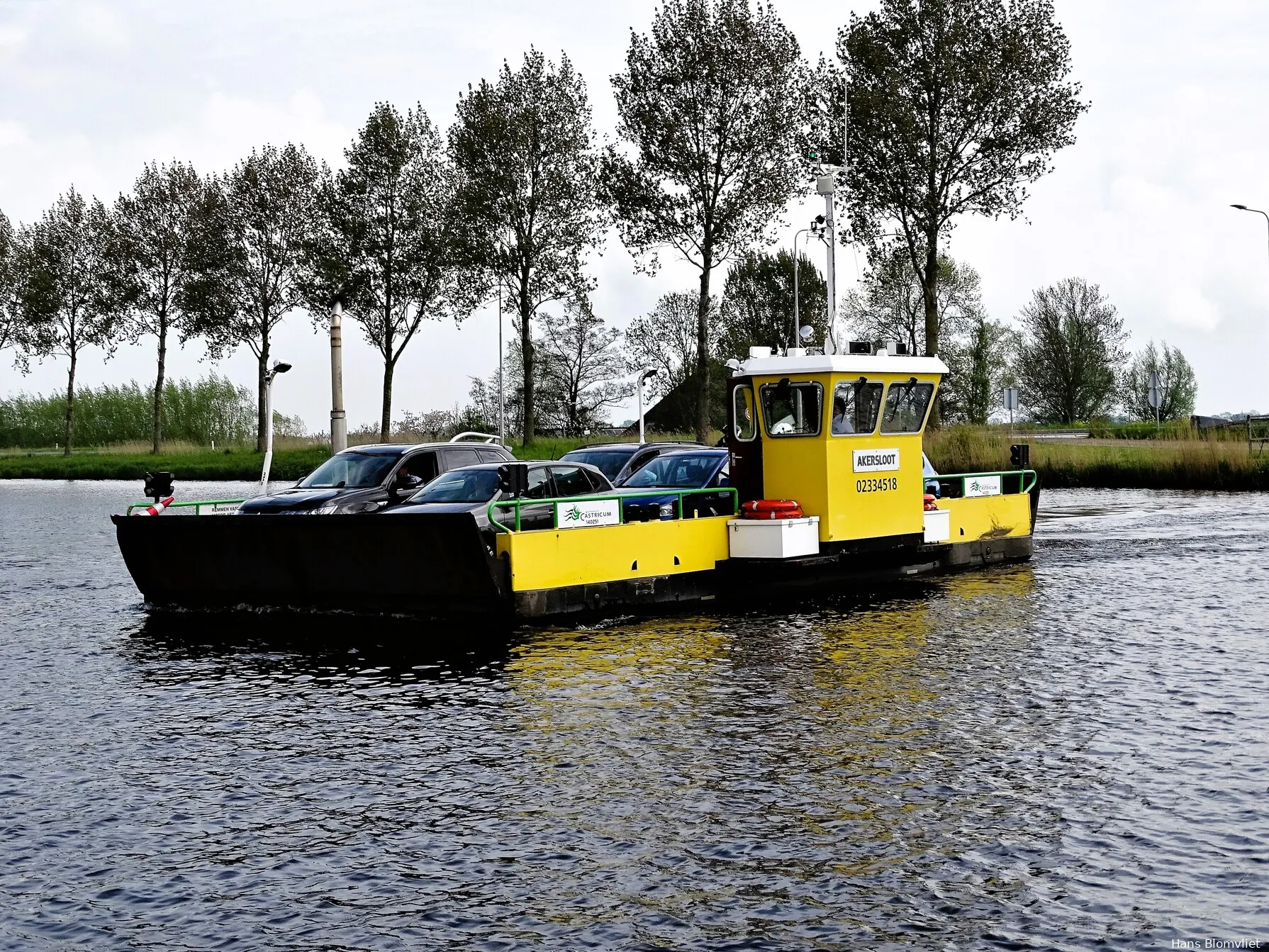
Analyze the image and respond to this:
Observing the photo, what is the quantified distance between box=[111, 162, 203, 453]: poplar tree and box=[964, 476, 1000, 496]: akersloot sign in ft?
178

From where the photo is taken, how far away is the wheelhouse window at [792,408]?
739 inches

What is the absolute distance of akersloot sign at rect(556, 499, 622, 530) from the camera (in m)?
16.3

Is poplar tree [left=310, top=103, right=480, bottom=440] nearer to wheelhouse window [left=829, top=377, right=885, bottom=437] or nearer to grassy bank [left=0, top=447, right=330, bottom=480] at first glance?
grassy bank [left=0, top=447, right=330, bottom=480]

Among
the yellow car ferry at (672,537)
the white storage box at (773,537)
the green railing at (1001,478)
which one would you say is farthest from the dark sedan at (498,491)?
the green railing at (1001,478)

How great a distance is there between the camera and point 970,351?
236 ft

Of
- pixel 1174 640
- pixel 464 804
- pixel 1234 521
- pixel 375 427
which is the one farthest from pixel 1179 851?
pixel 375 427

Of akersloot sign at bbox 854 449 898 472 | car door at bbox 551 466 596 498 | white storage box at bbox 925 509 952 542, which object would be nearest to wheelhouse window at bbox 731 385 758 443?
akersloot sign at bbox 854 449 898 472

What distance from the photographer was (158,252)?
69.8m

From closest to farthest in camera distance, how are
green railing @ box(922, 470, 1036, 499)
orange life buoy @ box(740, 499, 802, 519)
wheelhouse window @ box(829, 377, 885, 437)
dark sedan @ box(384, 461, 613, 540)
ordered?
dark sedan @ box(384, 461, 613, 540), orange life buoy @ box(740, 499, 802, 519), wheelhouse window @ box(829, 377, 885, 437), green railing @ box(922, 470, 1036, 499)

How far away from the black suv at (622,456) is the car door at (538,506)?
462 centimetres

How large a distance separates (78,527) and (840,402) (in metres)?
22.9

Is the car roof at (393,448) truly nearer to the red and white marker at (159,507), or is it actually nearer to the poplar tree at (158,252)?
the red and white marker at (159,507)

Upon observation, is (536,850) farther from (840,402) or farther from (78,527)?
(78,527)

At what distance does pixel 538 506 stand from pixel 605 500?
920mm
